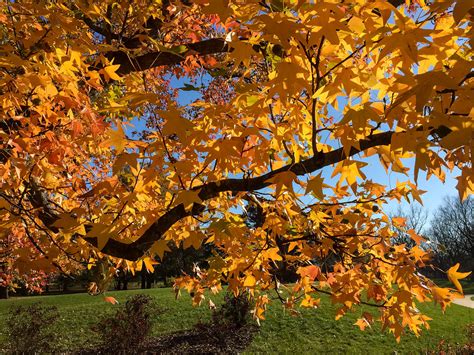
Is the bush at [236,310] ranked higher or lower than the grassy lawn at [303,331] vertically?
higher

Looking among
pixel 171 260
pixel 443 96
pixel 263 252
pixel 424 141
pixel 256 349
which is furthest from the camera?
pixel 171 260

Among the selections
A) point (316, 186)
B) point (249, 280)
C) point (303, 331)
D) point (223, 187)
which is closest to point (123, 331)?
point (303, 331)

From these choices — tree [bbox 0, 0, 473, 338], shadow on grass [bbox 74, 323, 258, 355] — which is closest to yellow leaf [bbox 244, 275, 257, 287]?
tree [bbox 0, 0, 473, 338]

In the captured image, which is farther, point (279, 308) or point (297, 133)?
point (279, 308)

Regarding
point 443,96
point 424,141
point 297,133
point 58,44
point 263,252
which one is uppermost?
point 58,44

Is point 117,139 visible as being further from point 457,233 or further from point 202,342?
point 457,233

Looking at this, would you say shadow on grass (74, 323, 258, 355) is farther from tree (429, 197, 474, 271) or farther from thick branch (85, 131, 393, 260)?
tree (429, 197, 474, 271)

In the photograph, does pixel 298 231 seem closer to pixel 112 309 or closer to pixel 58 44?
pixel 58 44

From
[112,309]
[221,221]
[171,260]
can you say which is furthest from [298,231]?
[171,260]

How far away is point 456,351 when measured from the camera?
9000mm

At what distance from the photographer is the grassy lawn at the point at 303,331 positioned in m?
10.9

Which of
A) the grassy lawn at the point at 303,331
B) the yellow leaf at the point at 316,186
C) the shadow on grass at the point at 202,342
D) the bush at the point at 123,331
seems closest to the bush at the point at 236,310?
the shadow on grass at the point at 202,342

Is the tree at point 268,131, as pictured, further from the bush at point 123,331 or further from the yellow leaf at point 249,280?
the bush at point 123,331

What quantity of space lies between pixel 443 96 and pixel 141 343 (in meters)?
9.95
